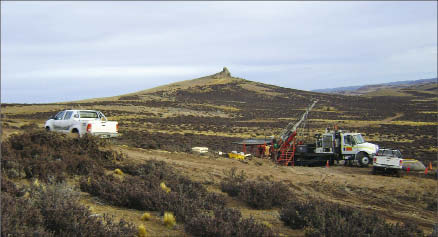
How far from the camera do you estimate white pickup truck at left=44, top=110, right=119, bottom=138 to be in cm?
1603

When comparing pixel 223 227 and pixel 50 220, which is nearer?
pixel 50 220

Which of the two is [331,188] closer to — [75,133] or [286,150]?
[286,150]

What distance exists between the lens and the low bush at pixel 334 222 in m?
6.77

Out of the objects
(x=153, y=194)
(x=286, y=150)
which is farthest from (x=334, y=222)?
(x=286, y=150)

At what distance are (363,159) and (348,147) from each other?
3.44ft

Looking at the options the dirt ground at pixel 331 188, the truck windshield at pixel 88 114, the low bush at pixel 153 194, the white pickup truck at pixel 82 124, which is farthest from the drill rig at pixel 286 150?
the low bush at pixel 153 194

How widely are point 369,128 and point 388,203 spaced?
38.8m

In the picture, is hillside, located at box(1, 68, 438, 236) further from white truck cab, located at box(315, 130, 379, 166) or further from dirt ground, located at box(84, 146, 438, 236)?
white truck cab, located at box(315, 130, 379, 166)

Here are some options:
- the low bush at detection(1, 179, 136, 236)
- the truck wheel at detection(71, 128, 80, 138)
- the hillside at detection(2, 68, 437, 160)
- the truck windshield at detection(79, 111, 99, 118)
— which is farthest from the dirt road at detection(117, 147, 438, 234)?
the hillside at detection(2, 68, 437, 160)

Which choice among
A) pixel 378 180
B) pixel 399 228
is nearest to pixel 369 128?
pixel 378 180

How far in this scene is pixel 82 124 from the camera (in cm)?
1638

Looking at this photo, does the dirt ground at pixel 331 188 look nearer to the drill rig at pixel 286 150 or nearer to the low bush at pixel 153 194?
the low bush at pixel 153 194

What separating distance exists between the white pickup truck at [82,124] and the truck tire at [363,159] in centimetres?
1290

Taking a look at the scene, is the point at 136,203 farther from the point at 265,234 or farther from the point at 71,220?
the point at 265,234
